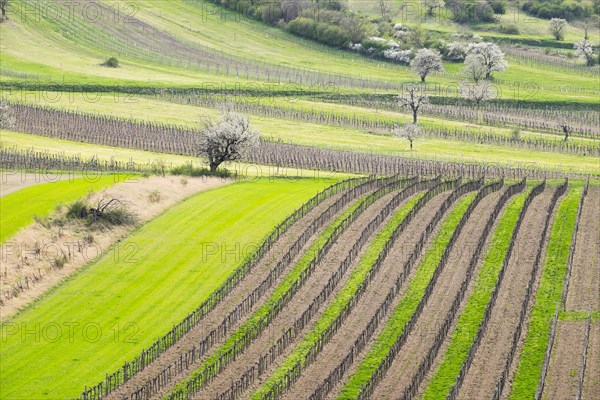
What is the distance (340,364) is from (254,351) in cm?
553

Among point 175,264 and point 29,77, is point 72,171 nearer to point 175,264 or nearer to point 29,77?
point 175,264

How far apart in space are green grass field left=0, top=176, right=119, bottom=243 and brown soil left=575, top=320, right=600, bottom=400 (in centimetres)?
4015

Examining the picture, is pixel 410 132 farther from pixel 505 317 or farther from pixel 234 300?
pixel 505 317

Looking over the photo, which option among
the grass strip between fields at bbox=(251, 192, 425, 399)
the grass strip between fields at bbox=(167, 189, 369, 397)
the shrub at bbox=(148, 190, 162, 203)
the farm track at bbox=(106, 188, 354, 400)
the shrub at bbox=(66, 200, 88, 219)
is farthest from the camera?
the shrub at bbox=(148, 190, 162, 203)

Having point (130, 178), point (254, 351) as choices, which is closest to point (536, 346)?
point (254, 351)

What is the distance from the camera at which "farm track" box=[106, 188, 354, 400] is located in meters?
60.7

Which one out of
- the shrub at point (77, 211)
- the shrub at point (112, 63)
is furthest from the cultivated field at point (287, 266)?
the shrub at point (112, 63)

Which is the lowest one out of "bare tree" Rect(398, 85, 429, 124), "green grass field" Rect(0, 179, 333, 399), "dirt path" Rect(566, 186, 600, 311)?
"green grass field" Rect(0, 179, 333, 399)

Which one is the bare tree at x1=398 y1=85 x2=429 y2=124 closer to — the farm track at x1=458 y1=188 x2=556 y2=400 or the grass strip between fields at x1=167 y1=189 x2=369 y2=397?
the grass strip between fields at x1=167 y1=189 x2=369 y2=397

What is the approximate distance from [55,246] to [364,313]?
2393 centimetres

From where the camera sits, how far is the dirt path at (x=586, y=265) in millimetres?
71938

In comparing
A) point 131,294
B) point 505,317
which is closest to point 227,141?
point 131,294

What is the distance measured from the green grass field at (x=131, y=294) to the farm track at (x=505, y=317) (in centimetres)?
1896

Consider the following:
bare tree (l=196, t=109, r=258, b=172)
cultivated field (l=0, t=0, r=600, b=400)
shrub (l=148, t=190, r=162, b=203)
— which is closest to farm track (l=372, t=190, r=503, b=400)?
cultivated field (l=0, t=0, r=600, b=400)
